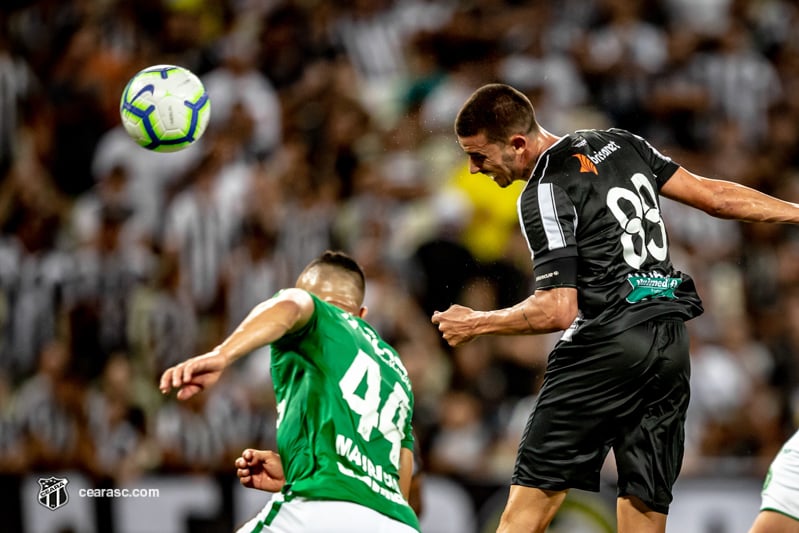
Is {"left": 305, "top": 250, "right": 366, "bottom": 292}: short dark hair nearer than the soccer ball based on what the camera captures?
Yes

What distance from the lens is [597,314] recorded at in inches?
222

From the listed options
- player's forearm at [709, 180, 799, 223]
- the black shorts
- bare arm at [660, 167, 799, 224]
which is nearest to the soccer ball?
the black shorts

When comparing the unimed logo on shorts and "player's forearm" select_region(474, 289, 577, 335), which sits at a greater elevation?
"player's forearm" select_region(474, 289, 577, 335)

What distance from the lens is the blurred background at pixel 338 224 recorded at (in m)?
9.37

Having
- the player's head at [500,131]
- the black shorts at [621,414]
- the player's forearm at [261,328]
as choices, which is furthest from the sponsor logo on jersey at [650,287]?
the player's forearm at [261,328]

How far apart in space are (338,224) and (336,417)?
6176 mm

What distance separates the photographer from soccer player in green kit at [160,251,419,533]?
4707mm

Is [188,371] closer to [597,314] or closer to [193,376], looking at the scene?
[193,376]

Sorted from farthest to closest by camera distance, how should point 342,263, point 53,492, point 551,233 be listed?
point 53,492 → point 342,263 → point 551,233

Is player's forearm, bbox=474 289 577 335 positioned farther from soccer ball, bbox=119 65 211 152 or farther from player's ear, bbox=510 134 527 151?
soccer ball, bbox=119 65 211 152

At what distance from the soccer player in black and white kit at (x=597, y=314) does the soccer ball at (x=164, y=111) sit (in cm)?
189

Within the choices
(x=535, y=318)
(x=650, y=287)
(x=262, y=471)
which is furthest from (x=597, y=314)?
(x=262, y=471)

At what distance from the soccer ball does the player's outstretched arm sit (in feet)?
8.20

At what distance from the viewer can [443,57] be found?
12234mm
